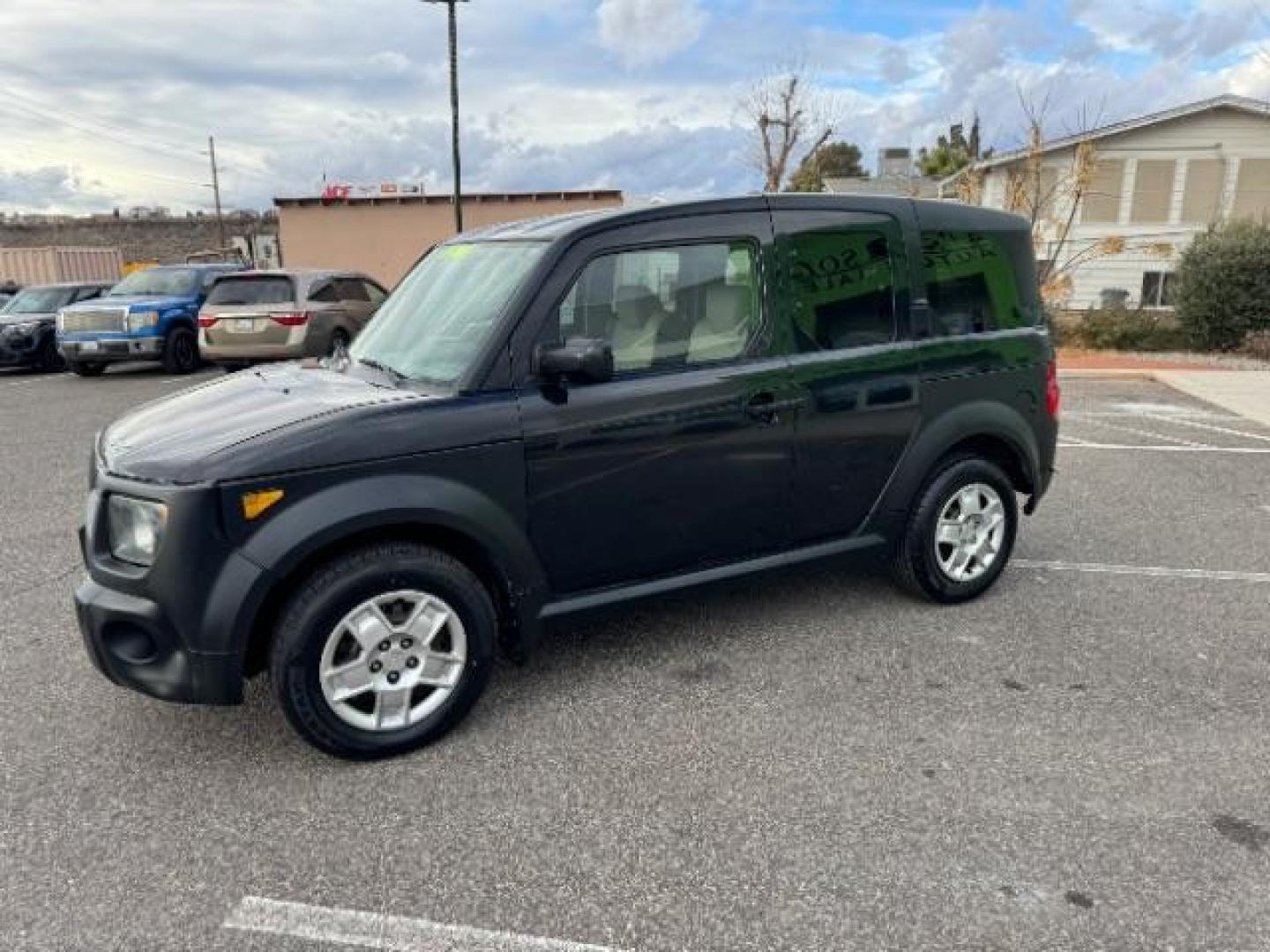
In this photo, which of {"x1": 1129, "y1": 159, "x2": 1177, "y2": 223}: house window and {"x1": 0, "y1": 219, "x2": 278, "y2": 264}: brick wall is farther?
{"x1": 0, "y1": 219, "x2": 278, "y2": 264}: brick wall

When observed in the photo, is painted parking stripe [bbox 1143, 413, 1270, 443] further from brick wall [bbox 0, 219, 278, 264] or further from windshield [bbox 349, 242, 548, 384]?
brick wall [bbox 0, 219, 278, 264]

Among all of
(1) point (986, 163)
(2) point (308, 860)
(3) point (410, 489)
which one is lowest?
(2) point (308, 860)

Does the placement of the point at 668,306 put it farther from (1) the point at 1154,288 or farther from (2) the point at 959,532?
(1) the point at 1154,288

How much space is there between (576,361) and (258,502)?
3.64 feet

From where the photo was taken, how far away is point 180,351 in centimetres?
1427

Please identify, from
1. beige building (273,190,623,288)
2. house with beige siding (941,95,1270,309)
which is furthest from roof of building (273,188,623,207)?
house with beige siding (941,95,1270,309)

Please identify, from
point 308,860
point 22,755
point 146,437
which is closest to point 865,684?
point 308,860

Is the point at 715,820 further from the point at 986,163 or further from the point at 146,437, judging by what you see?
the point at 986,163

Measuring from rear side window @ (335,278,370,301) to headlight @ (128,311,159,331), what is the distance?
10.5 feet

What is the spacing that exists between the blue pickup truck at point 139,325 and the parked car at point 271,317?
1185 millimetres

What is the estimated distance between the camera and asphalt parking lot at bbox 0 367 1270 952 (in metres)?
2.33

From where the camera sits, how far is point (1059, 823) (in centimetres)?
270

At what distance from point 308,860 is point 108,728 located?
1235mm

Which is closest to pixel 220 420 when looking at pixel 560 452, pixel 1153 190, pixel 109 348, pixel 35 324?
pixel 560 452
